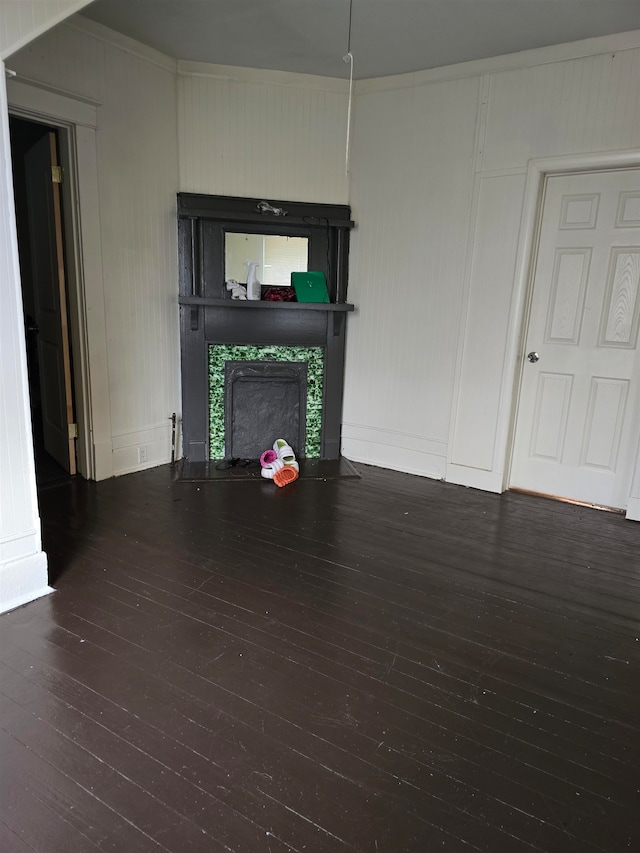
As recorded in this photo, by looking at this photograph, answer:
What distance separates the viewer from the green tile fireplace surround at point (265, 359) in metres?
4.08

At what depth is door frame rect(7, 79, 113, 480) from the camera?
3.19 m

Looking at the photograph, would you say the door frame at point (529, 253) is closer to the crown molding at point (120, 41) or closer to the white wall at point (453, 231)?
the white wall at point (453, 231)

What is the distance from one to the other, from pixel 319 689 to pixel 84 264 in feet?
9.35

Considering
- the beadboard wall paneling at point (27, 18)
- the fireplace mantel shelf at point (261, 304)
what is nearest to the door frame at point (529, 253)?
the fireplace mantel shelf at point (261, 304)

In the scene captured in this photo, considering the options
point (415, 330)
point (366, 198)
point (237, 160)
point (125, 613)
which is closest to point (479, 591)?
point (125, 613)

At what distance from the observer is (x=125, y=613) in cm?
225

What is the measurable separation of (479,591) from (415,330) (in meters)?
2.09

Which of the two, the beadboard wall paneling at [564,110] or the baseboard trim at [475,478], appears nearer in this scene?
the beadboard wall paneling at [564,110]

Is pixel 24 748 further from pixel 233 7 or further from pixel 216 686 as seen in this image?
pixel 233 7

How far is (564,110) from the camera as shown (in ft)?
11.0

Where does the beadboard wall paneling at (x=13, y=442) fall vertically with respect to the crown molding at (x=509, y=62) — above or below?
below

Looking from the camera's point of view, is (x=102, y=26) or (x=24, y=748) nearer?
(x=24, y=748)

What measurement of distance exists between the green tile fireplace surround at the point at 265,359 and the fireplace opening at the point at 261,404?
0.04 metres

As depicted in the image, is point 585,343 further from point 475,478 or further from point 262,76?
point 262,76
